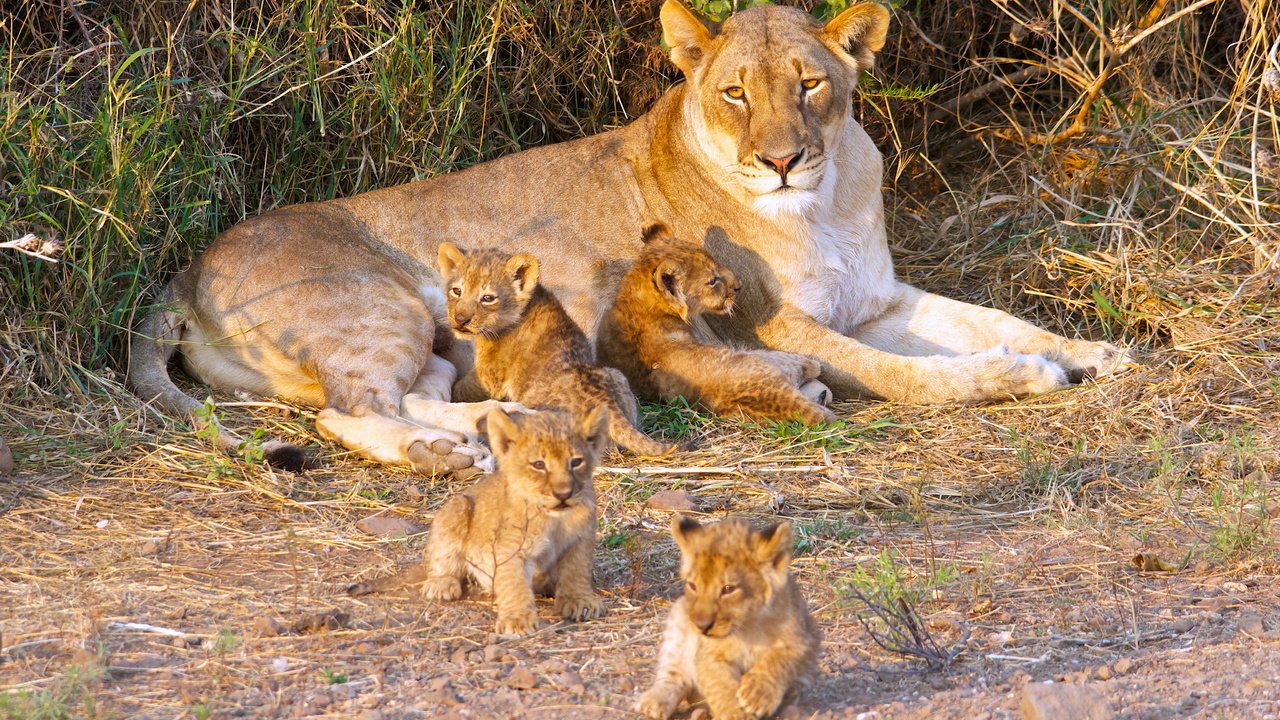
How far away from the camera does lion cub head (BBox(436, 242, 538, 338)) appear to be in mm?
5523

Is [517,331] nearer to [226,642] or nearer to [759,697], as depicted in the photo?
[226,642]

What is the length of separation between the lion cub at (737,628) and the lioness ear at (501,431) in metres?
0.73

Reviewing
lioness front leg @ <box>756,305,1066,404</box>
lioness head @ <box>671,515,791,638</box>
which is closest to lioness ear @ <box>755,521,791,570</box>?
lioness head @ <box>671,515,791,638</box>

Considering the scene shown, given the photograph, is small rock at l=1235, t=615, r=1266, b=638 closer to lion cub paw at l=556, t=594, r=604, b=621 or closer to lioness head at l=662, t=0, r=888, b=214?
lion cub paw at l=556, t=594, r=604, b=621

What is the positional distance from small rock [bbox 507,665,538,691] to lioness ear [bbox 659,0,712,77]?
359cm

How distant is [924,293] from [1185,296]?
3.80ft

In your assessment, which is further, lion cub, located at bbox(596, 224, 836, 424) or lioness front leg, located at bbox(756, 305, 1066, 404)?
lioness front leg, located at bbox(756, 305, 1066, 404)

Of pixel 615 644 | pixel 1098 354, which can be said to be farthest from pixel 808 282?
pixel 615 644

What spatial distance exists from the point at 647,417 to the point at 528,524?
210 cm

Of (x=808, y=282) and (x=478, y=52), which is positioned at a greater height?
(x=478, y=52)

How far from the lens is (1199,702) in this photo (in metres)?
3.13

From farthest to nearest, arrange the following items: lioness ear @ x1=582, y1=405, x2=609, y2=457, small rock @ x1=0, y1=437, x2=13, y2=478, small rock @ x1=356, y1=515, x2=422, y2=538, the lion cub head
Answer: the lion cub head < small rock @ x1=0, y1=437, x2=13, y2=478 < small rock @ x1=356, y1=515, x2=422, y2=538 < lioness ear @ x1=582, y1=405, x2=609, y2=457

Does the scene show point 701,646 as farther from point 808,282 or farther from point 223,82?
point 223,82

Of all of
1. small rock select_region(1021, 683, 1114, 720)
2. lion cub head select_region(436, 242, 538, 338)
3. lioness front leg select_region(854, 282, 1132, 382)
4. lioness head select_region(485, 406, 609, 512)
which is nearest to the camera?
small rock select_region(1021, 683, 1114, 720)
